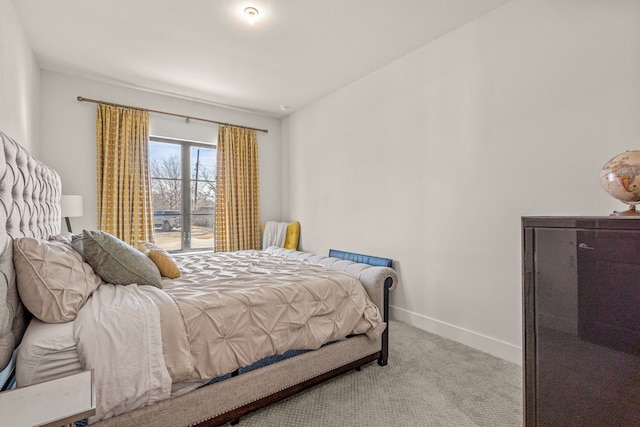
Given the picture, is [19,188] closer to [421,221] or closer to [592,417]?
[592,417]

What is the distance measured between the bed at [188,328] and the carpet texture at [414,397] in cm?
10

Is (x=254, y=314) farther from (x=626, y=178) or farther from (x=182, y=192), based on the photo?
(x=182, y=192)

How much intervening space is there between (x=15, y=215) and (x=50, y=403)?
1.12 meters

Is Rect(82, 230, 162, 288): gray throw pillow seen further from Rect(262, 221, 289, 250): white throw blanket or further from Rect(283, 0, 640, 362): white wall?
Rect(262, 221, 289, 250): white throw blanket

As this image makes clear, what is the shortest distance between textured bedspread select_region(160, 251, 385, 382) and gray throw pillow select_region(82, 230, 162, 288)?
0.19m

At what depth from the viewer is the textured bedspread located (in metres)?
1.48

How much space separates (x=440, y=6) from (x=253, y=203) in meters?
3.37

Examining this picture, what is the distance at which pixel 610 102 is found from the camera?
6.22 feet

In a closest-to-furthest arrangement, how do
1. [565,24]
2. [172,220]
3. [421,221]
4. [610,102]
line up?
[610,102]
[565,24]
[421,221]
[172,220]

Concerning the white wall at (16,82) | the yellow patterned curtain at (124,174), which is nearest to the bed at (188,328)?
the white wall at (16,82)

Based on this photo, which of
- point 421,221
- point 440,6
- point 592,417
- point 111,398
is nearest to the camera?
point 592,417

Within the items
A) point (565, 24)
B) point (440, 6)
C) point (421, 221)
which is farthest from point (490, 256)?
point (440, 6)

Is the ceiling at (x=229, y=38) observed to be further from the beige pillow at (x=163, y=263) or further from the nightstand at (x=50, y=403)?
the nightstand at (x=50, y=403)

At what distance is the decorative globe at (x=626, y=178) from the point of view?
113cm
